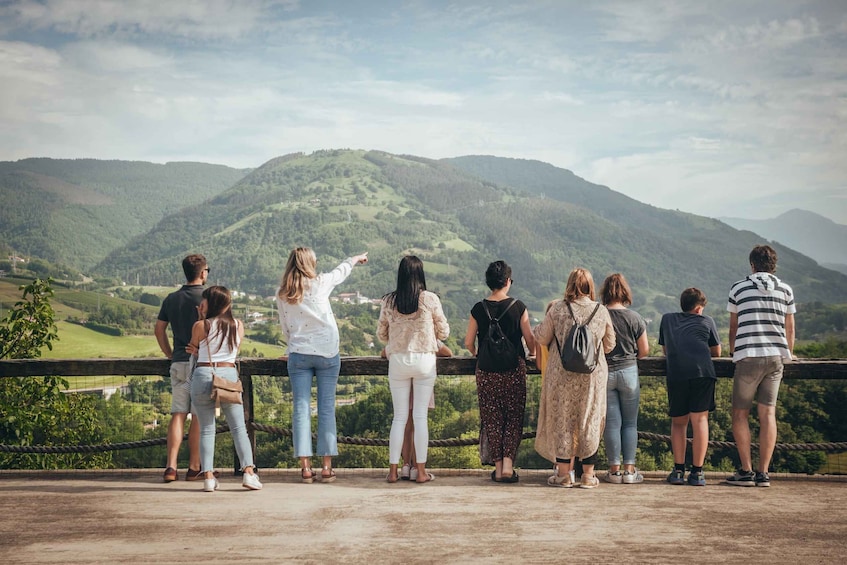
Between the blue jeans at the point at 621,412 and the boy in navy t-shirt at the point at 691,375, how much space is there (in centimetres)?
26

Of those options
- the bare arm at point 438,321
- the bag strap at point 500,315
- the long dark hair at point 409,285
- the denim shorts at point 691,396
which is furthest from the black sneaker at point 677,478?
the long dark hair at point 409,285

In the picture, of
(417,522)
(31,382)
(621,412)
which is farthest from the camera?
(31,382)

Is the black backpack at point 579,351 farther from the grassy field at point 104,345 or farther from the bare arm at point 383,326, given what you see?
the grassy field at point 104,345

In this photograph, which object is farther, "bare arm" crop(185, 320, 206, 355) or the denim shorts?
the denim shorts

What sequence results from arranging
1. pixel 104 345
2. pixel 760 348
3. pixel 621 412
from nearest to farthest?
pixel 760 348 < pixel 621 412 < pixel 104 345

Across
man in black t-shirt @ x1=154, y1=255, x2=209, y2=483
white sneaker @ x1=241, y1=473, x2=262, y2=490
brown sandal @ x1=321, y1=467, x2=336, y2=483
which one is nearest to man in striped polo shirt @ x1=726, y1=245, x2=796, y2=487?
brown sandal @ x1=321, y1=467, x2=336, y2=483

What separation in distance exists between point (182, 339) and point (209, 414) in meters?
0.60

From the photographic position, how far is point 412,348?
215 inches

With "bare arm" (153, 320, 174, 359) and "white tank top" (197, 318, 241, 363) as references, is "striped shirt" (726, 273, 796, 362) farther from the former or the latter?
"bare arm" (153, 320, 174, 359)

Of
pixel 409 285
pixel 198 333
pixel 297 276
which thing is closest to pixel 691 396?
pixel 409 285

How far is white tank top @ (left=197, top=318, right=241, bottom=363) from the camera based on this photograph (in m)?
5.25

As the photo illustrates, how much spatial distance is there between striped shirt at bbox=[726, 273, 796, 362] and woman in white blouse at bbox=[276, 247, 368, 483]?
2.82 m

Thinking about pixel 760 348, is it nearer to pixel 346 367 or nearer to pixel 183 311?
pixel 346 367

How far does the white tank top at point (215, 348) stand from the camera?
5.25 metres
